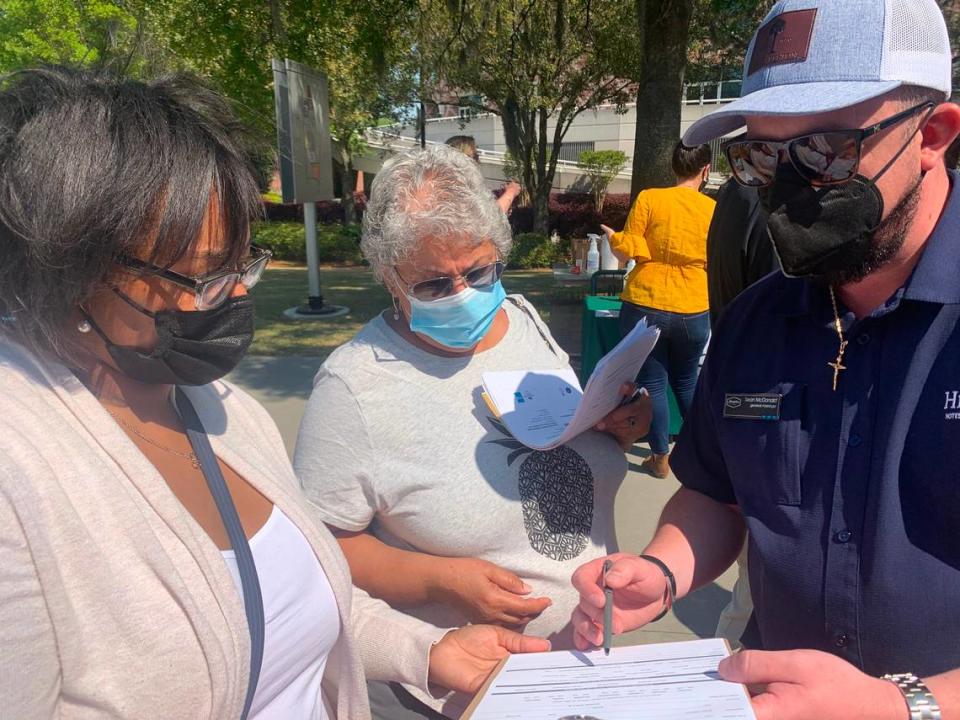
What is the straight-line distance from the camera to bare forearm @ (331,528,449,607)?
5.77ft

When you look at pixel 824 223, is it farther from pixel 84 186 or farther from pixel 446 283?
pixel 84 186

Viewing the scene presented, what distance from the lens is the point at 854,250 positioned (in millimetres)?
1330

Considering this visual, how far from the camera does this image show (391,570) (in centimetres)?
179

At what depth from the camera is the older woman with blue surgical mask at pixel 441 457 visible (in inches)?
70.2

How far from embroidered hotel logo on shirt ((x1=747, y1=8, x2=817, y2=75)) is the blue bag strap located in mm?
1307

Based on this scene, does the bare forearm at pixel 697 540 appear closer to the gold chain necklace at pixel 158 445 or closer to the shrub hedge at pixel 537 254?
the gold chain necklace at pixel 158 445

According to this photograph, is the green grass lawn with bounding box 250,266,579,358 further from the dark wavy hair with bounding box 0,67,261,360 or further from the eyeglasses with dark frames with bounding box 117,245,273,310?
the dark wavy hair with bounding box 0,67,261,360

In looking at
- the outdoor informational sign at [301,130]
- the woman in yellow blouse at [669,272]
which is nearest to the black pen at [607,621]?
the woman in yellow blouse at [669,272]

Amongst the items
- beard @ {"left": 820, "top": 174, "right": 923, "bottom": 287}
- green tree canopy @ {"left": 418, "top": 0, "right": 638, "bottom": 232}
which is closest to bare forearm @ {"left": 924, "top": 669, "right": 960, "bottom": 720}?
beard @ {"left": 820, "top": 174, "right": 923, "bottom": 287}

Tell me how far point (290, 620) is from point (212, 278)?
682 millimetres

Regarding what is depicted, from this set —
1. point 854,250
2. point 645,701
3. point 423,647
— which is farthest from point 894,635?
point 423,647

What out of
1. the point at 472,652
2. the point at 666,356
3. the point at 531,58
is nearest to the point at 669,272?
the point at 666,356

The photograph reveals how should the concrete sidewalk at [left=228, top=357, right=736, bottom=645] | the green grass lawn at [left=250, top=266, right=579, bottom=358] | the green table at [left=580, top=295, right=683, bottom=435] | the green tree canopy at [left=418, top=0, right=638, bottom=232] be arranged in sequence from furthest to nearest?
the green tree canopy at [left=418, top=0, right=638, bottom=232] → the green grass lawn at [left=250, top=266, right=579, bottom=358] → the green table at [left=580, top=295, right=683, bottom=435] → the concrete sidewalk at [left=228, top=357, right=736, bottom=645]

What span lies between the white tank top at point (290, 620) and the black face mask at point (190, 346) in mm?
339
